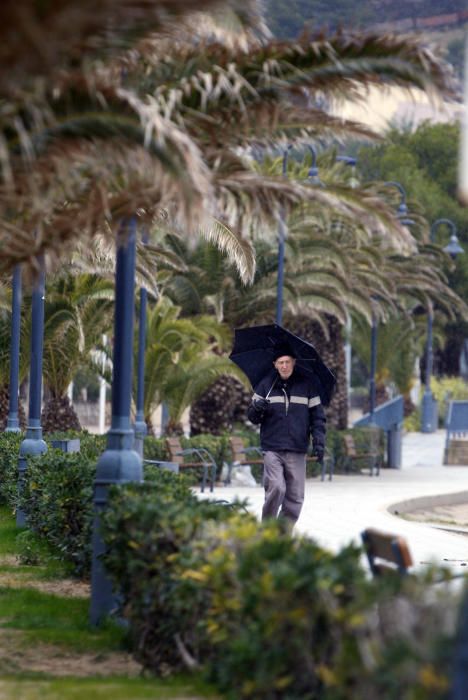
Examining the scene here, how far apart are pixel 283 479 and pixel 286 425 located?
49cm

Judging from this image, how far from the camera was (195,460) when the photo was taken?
1076 inches

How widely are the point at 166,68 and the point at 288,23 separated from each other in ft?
182

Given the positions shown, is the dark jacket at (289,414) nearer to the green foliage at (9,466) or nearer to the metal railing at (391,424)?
the green foliage at (9,466)

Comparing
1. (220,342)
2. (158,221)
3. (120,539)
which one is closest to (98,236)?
(158,221)

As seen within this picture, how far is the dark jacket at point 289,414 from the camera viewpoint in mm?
12688

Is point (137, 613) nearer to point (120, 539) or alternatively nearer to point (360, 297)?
point (120, 539)

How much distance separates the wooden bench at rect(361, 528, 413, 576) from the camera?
609 centimetres

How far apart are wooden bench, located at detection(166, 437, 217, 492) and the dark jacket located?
40.5 feet

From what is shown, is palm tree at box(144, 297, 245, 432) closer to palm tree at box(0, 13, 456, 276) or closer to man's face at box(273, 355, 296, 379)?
man's face at box(273, 355, 296, 379)

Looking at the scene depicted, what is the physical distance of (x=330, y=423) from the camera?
3591cm

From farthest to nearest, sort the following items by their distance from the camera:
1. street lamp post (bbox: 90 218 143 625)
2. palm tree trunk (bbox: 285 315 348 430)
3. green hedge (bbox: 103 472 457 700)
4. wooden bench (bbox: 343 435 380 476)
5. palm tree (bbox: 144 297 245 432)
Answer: palm tree trunk (bbox: 285 315 348 430) < wooden bench (bbox: 343 435 380 476) < palm tree (bbox: 144 297 245 432) < street lamp post (bbox: 90 218 143 625) < green hedge (bbox: 103 472 457 700)

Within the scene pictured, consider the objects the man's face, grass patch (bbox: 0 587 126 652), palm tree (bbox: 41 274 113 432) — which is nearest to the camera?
grass patch (bbox: 0 587 126 652)

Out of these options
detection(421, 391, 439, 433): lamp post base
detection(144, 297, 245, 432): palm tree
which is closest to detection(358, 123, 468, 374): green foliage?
detection(421, 391, 439, 433): lamp post base

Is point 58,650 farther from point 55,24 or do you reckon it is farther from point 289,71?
point 55,24
